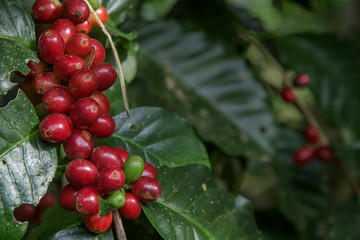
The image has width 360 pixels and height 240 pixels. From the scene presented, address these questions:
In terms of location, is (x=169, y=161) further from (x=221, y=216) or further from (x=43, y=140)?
(x=43, y=140)

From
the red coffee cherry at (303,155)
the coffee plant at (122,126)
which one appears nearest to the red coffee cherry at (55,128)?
the coffee plant at (122,126)

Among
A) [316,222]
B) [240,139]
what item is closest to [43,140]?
[240,139]

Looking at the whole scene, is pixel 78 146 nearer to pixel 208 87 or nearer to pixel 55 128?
pixel 55 128

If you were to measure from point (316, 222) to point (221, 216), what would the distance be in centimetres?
106

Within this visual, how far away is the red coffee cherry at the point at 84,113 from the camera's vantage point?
2.17 ft

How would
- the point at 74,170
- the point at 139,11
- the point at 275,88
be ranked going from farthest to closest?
the point at 275,88, the point at 139,11, the point at 74,170

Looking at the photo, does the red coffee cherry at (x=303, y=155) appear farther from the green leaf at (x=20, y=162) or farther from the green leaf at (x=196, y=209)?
the green leaf at (x=20, y=162)

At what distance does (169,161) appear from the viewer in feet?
2.71

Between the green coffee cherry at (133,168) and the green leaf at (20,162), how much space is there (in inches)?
4.8

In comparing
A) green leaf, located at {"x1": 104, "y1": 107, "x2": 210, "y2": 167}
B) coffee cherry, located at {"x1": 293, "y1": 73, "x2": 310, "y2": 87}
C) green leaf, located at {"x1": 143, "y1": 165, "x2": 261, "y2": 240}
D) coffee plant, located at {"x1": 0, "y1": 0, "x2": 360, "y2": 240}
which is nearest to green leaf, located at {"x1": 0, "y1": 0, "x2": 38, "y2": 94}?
coffee plant, located at {"x1": 0, "y1": 0, "x2": 360, "y2": 240}

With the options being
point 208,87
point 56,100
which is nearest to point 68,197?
point 56,100

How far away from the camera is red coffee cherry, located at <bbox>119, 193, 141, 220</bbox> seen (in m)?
0.69

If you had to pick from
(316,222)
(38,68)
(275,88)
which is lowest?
(316,222)

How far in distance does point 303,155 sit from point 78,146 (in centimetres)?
119
